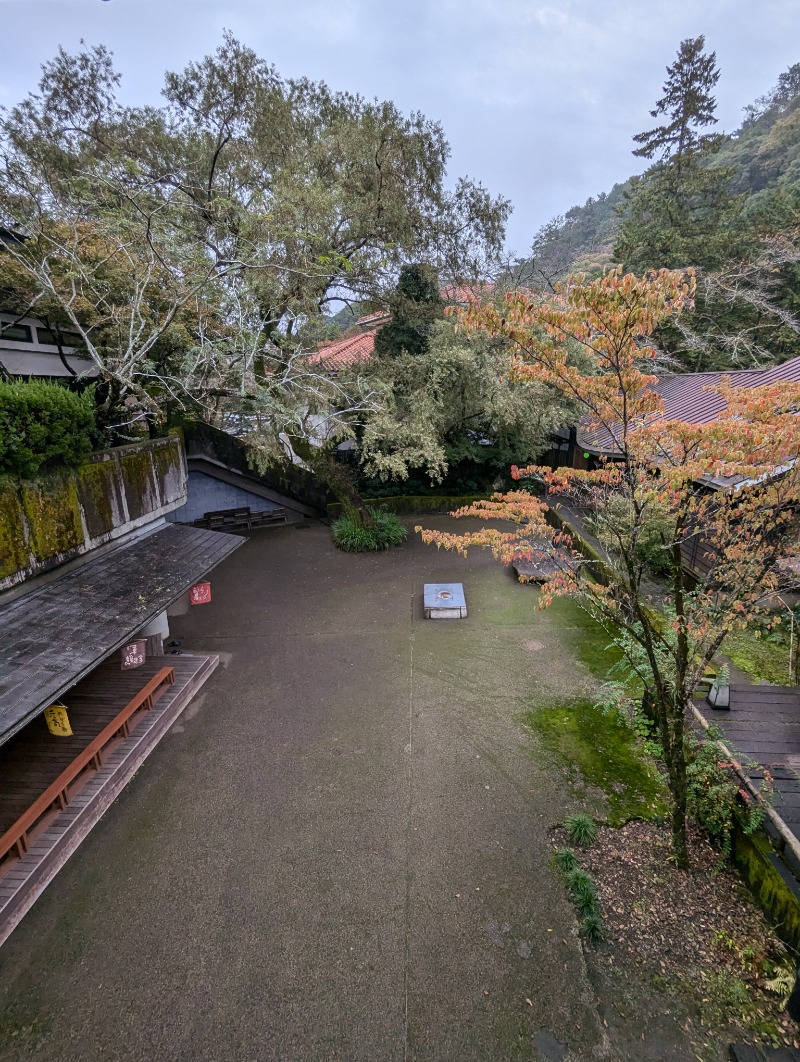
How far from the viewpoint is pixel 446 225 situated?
47.5 ft

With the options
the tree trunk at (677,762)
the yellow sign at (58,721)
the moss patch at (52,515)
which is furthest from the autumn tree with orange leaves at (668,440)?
the yellow sign at (58,721)

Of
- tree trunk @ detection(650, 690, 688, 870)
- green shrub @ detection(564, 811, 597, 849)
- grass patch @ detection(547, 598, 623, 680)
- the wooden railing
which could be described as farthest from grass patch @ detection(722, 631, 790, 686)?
the wooden railing

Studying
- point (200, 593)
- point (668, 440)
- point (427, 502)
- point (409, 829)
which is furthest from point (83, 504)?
point (427, 502)

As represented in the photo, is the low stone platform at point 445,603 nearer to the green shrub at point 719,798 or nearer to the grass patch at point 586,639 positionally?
the grass patch at point 586,639

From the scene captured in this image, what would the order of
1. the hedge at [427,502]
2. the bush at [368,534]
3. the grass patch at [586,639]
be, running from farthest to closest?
1. the hedge at [427,502]
2. the bush at [368,534]
3. the grass patch at [586,639]

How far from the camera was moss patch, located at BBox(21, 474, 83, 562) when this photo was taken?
648 cm

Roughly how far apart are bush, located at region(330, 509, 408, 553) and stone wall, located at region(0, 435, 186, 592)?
20.3ft

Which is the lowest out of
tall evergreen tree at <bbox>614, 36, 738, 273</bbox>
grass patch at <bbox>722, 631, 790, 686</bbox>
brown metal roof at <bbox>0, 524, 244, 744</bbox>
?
grass patch at <bbox>722, 631, 790, 686</bbox>

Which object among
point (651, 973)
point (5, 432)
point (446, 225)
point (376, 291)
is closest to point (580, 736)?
point (651, 973)

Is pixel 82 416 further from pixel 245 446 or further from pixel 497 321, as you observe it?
pixel 245 446

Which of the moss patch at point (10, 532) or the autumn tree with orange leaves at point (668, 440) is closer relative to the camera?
the autumn tree with orange leaves at point (668, 440)

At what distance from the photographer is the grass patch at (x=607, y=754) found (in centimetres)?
601

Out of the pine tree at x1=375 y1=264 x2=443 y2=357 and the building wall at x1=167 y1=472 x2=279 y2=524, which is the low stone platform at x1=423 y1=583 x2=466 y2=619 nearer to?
the pine tree at x1=375 y1=264 x2=443 y2=357

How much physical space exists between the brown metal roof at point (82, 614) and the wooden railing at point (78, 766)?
1.71m
